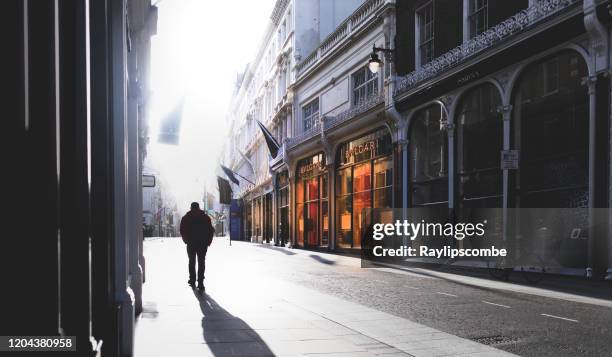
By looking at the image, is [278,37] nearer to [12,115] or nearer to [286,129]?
[286,129]

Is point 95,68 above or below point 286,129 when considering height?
below

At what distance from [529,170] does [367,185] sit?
34.2ft

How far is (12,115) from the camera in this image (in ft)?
6.97

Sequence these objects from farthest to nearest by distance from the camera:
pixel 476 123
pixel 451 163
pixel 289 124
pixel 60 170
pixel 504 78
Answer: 1. pixel 289 124
2. pixel 451 163
3. pixel 476 123
4. pixel 504 78
5. pixel 60 170

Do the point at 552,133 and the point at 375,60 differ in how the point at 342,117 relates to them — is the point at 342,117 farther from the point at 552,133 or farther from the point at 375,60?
the point at 552,133

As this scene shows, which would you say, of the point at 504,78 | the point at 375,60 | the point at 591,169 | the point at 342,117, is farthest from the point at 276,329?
the point at 342,117

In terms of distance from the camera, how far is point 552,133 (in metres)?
15.7

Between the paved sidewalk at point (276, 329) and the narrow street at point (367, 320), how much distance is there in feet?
0.04

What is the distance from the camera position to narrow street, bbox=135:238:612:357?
6.05 meters

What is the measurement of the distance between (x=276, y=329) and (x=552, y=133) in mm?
11539

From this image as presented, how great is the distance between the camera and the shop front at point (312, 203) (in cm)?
3144

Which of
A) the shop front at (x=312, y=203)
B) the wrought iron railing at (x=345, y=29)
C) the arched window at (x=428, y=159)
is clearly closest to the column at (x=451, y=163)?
the arched window at (x=428, y=159)

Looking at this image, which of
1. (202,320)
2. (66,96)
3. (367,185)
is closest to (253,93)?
(367,185)

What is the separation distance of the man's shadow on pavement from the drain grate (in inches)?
96.3
